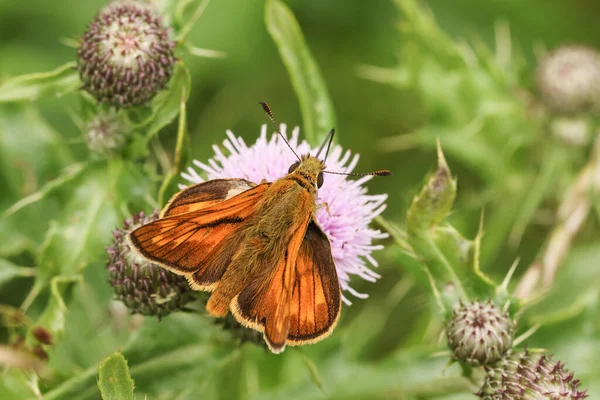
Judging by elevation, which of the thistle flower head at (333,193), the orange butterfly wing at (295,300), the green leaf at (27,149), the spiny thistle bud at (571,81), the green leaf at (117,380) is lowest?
the green leaf at (117,380)

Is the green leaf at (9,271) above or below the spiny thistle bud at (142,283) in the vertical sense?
below

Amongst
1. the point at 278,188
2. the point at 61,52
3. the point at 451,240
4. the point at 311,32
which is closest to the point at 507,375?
the point at 451,240

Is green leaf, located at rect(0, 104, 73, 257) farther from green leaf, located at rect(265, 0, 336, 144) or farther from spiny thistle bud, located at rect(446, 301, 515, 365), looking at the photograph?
spiny thistle bud, located at rect(446, 301, 515, 365)

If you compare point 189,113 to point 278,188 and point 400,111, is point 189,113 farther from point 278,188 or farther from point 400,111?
point 278,188

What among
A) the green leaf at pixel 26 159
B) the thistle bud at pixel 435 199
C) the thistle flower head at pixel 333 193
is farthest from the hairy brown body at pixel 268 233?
the green leaf at pixel 26 159

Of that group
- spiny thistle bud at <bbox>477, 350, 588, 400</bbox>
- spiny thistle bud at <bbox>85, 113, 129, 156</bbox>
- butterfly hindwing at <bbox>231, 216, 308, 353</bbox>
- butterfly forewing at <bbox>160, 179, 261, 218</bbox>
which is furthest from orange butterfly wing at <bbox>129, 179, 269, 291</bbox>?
spiny thistle bud at <bbox>477, 350, 588, 400</bbox>

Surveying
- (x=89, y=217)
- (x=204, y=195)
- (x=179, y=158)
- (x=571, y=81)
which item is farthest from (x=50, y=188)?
(x=571, y=81)

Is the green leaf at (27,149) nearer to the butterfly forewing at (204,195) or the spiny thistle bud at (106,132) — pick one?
the spiny thistle bud at (106,132)
